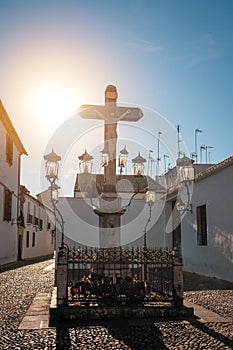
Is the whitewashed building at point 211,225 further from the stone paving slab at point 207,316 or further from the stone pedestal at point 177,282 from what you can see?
the stone pedestal at point 177,282

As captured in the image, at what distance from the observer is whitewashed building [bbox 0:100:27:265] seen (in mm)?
17500

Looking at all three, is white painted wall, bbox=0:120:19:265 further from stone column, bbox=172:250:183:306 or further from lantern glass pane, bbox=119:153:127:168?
stone column, bbox=172:250:183:306

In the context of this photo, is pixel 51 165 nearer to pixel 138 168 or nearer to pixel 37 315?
pixel 138 168

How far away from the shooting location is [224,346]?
13.6 feet

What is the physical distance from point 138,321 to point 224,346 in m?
1.46

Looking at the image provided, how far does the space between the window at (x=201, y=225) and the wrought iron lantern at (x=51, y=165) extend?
6881mm

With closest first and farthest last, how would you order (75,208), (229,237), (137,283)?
(137,283) → (229,237) → (75,208)

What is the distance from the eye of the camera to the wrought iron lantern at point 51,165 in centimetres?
756

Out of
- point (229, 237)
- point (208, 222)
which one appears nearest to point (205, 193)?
point (208, 222)

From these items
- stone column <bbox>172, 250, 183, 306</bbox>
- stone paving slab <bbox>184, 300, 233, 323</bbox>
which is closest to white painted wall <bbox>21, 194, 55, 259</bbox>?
stone paving slab <bbox>184, 300, 233, 323</bbox>

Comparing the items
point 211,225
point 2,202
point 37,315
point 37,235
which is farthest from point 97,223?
point 37,235

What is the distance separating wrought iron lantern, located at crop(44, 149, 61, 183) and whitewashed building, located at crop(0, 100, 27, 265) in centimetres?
946

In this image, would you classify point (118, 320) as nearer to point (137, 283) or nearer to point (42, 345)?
point (137, 283)

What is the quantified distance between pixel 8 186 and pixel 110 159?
13363mm
